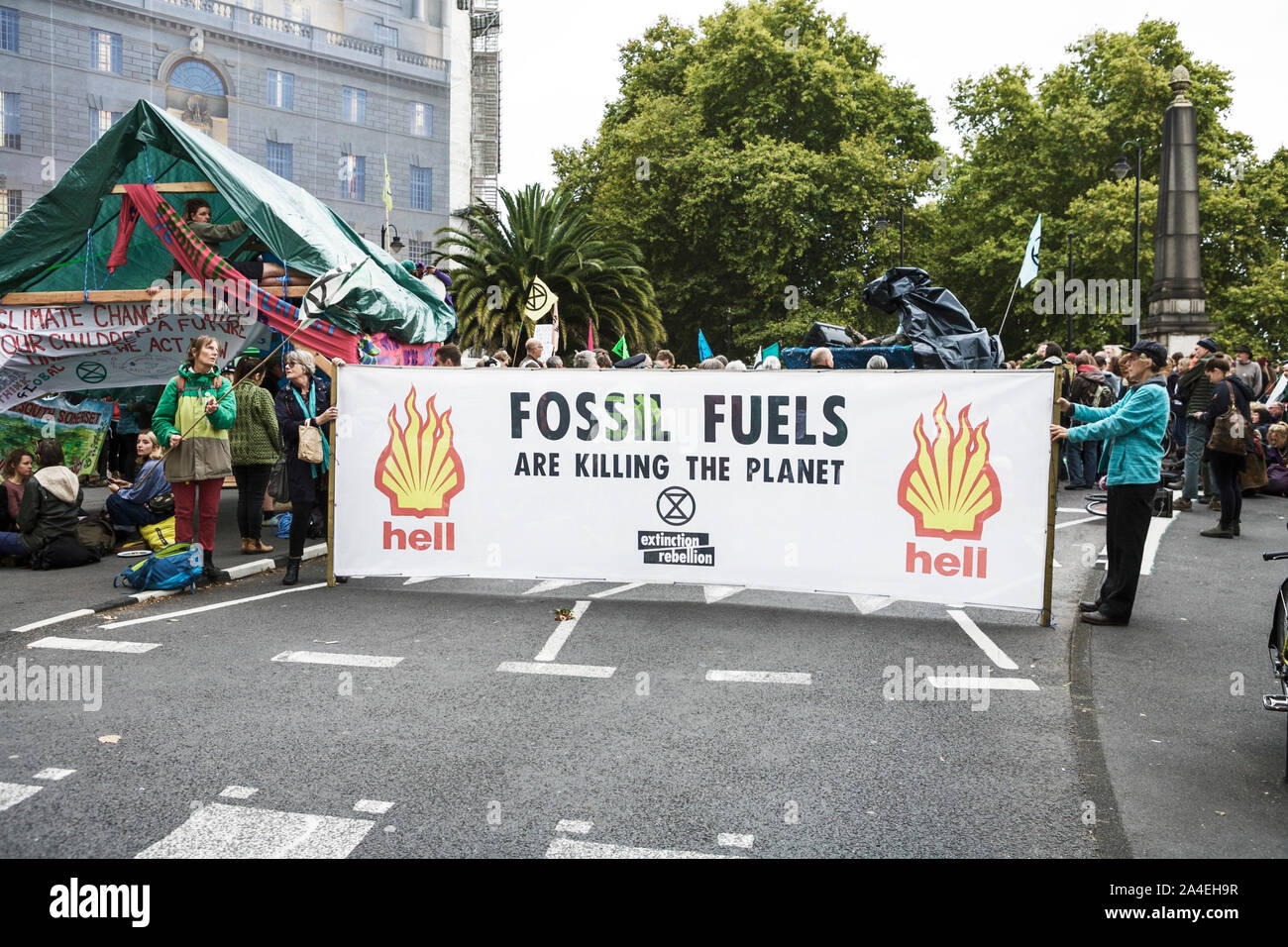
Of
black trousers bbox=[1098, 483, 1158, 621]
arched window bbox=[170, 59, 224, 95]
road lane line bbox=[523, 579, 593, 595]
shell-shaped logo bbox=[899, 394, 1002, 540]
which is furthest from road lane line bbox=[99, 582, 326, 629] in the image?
arched window bbox=[170, 59, 224, 95]

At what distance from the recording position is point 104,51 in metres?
39.3

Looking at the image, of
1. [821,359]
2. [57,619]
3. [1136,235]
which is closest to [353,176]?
[1136,235]

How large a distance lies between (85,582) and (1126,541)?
8671mm

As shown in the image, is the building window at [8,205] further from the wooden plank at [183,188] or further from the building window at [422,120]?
the wooden plank at [183,188]

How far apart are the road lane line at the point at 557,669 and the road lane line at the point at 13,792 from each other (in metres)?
2.65

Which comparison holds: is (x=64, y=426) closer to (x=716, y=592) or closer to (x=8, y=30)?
(x=716, y=592)

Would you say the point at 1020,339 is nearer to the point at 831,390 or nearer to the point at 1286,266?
the point at 1286,266

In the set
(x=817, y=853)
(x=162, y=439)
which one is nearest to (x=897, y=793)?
(x=817, y=853)

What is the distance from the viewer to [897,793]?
178 inches

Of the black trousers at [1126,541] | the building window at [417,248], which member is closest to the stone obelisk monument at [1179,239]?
the black trousers at [1126,541]

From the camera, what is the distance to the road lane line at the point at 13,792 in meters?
4.36

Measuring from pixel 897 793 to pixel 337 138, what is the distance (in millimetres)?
46262

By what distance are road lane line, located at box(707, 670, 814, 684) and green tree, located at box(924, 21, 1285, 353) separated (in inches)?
1365
